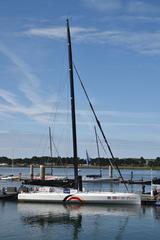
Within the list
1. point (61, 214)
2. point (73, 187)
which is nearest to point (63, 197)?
point (73, 187)

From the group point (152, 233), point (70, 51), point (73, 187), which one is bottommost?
point (152, 233)

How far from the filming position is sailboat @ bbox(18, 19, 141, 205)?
5881 cm

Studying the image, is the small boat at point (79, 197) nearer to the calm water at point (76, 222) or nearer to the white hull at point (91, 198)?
the white hull at point (91, 198)

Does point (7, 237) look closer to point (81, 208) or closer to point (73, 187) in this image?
point (81, 208)

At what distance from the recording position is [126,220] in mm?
49688

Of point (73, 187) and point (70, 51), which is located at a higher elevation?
point (70, 51)

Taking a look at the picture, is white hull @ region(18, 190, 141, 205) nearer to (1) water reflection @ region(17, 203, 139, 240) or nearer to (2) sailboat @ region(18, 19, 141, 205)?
(2) sailboat @ region(18, 19, 141, 205)

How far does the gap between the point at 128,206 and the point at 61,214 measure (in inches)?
343

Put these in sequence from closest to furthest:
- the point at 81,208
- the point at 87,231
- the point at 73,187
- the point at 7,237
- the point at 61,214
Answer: the point at 7,237, the point at 87,231, the point at 61,214, the point at 81,208, the point at 73,187

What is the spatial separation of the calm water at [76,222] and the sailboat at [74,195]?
1.17 meters

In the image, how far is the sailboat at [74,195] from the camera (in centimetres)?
5881

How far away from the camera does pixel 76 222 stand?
48.5 metres

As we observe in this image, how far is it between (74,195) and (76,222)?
11.1 m

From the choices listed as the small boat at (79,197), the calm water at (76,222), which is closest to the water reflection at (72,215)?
the calm water at (76,222)
